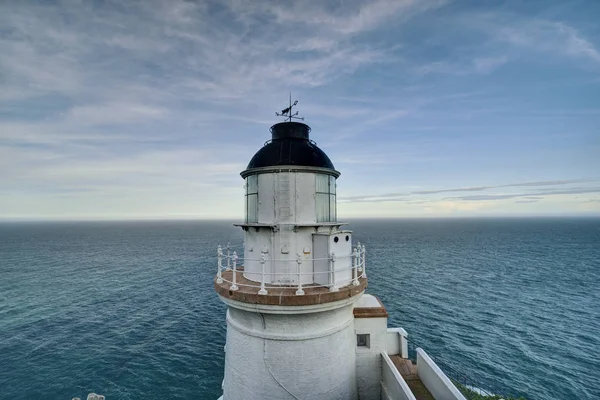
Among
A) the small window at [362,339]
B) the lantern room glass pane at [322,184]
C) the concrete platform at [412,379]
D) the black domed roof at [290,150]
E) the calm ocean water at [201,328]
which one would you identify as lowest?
the calm ocean water at [201,328]

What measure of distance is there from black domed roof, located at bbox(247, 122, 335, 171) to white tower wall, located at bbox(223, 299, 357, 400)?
4325 mm

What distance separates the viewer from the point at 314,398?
8508mm

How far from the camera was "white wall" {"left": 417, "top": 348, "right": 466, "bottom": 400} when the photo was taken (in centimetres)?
908

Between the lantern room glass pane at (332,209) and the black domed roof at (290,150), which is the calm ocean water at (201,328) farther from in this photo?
the black domed roof at (290,150)

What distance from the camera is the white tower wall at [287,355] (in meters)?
8.38

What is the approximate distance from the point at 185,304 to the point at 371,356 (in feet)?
96.3

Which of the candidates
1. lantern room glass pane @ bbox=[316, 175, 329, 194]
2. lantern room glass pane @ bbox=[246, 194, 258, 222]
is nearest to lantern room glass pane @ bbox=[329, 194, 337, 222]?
lantern room glass pane @ bbox=[316, 175, 329, 194]

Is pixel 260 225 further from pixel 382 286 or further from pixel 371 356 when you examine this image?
pixel 382 286

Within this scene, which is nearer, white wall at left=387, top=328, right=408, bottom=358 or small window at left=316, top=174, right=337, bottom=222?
small window at left=316, top=174, right=337, bottom=222

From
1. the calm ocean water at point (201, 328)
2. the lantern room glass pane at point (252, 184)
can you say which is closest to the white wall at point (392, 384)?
the lantern room glass pane at point (252, 184)

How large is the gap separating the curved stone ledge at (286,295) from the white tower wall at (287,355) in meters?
0.34

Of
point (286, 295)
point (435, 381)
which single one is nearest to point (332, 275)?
point (286, 295)

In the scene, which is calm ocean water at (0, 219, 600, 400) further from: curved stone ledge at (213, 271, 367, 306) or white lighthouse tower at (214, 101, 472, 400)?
curved stone ledge at (213, 271, 367, 306)

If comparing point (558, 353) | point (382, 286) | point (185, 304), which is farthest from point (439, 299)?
point (185, 304)
